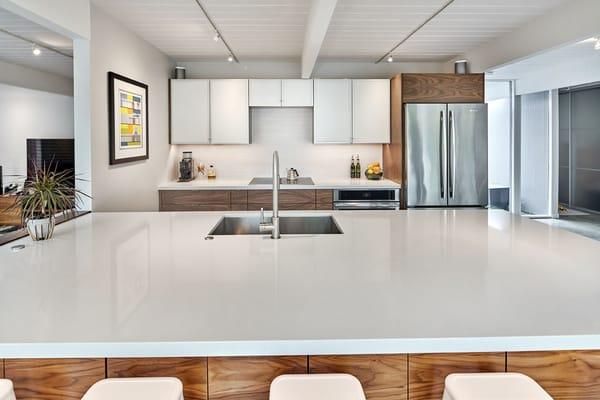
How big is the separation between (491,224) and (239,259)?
5.41 ft

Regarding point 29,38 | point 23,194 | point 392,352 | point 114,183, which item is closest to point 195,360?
point 392,352

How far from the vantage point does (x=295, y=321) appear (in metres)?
1.39

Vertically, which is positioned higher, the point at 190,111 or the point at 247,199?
the point at 190,111

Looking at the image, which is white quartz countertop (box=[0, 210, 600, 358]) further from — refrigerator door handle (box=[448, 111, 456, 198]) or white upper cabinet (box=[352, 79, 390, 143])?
white upper cabinet (box=[352, 79, 390, 143])

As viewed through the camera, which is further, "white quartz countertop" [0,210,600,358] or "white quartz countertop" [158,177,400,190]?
"white quartz countertop" [158,177,400,190]

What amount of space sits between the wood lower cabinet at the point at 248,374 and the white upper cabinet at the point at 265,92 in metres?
4.76

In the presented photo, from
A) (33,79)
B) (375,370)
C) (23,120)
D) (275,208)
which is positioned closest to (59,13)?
(275,208)

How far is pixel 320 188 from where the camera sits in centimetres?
555

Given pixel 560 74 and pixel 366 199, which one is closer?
pixel 366 199

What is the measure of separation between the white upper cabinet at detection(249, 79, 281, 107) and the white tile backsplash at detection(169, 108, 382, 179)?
0.34 metres

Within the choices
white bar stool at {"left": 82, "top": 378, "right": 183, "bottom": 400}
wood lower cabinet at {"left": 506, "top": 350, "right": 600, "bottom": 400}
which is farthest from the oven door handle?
white bar stool at {"left": 82, "top": 378, "right": 183, "bottom": 400}

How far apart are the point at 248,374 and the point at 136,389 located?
0.30 meters

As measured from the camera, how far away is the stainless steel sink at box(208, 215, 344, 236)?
3361 millimetres

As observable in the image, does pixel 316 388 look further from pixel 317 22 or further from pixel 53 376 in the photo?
pixel 317 22
